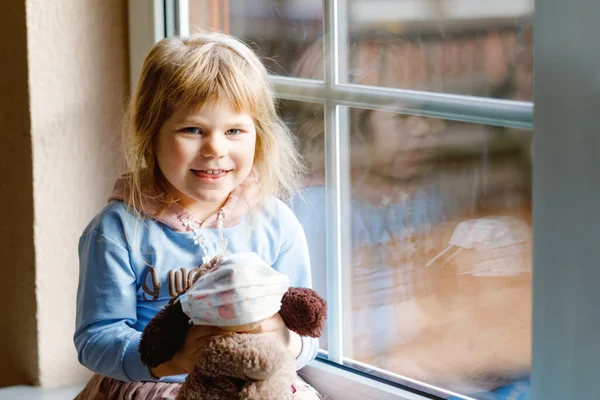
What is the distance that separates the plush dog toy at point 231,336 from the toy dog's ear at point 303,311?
1.7 inches

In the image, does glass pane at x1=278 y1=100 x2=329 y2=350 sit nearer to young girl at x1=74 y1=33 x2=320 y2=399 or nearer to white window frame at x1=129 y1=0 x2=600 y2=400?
young girl at x1=74 y1=33 x2=320 y2=399

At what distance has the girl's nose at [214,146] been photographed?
994mm

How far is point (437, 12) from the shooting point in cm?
102

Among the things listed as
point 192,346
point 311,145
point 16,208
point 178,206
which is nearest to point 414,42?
point 311,145

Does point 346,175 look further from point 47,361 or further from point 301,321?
point 47,361

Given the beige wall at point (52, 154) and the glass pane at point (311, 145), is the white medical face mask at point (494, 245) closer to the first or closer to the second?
the glass pane at point (311, 145)

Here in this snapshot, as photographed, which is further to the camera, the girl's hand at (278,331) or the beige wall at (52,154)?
the beige wall at (52,154)

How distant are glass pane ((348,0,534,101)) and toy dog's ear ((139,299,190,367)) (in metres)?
0.43

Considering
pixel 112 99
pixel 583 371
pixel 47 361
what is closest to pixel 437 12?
pixel 583 371

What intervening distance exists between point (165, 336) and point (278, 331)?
124 millimetres

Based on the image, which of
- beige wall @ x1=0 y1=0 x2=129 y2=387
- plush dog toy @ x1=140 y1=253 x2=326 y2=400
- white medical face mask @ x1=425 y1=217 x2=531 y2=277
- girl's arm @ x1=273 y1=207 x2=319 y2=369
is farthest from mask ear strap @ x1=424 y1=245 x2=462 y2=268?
beige wall @ x1=0 y1=0 x2=129 y2=387

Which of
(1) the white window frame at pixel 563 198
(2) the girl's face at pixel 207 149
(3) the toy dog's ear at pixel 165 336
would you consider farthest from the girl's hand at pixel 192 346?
(1) the white window frame at pixel 563 198

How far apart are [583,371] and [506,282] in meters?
0.19

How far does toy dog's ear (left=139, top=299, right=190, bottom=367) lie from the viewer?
0.87 meters
